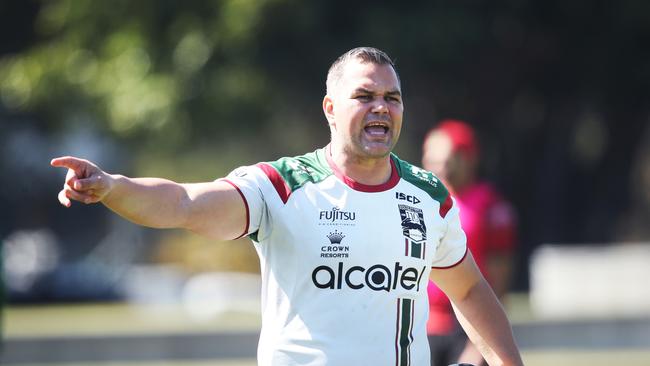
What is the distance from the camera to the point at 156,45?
26.4m

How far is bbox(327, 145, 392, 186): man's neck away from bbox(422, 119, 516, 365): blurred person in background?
315cm

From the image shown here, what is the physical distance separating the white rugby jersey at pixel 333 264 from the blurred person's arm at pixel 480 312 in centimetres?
38

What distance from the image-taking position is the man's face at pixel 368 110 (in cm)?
518

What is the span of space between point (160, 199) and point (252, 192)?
49 centimetres

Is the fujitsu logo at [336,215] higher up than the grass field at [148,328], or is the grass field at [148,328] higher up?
the grass field at [148,328]

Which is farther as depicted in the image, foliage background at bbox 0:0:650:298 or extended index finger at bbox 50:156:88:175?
foliage background at bbox 0:0:650:298

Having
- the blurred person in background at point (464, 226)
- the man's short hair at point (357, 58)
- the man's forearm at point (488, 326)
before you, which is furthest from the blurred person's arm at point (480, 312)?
the blurred person in background at point (464, 226)

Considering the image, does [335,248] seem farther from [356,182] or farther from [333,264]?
[356,182]

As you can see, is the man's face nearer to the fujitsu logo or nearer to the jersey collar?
the jersey collar

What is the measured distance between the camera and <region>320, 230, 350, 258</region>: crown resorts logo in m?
5.08

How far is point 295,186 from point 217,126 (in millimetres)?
21984

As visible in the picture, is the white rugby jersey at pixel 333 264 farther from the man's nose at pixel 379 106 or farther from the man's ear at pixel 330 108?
the man's nose at pixel 379 106

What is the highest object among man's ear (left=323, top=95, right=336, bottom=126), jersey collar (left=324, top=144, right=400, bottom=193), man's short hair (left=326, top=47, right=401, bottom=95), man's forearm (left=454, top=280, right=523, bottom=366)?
man's short hair (left=326, top=47, right=401, bottom=95)

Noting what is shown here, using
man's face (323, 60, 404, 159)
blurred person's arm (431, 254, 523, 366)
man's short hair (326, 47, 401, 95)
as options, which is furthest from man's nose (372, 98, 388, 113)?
blurred person's arm (431, 254, 523, 366)
